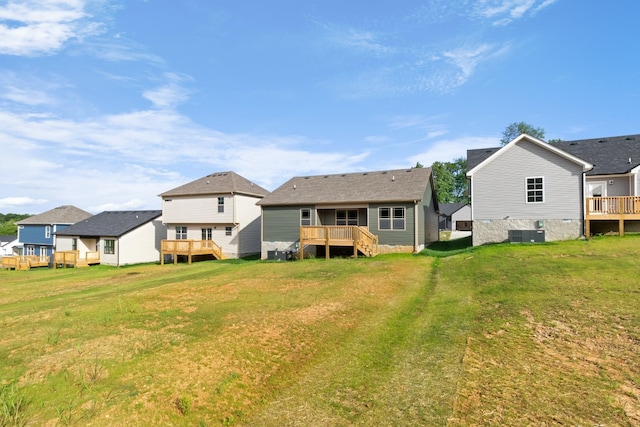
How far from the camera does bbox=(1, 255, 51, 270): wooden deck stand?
3669 centimetres

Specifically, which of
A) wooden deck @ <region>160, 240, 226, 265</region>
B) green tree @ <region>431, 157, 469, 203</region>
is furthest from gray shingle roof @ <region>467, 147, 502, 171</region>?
green tree @ <region>431, 157, 469, 203</region>

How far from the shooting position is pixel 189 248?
Result: 28781 mm

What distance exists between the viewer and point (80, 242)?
3625cm

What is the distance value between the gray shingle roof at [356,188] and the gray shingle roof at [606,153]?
4219 mm

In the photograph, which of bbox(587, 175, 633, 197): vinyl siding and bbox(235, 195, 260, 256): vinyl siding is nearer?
bbox(587, 175, 633, 197): vinyl siding

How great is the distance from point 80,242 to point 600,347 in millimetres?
43000

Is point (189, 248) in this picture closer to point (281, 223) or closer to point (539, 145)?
point (281, 223)

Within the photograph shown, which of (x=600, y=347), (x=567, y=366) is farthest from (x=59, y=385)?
(x=600, y=347)

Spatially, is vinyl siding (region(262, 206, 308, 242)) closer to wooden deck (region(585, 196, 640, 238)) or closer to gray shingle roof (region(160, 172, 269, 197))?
gray shingle roof (region(160, 172, 269, 197))

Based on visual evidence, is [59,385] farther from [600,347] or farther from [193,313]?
[600,347]

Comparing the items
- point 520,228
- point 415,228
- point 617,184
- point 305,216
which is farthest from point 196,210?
point 617,184

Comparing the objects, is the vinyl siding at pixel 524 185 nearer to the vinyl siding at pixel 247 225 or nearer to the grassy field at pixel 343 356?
the grassy field at pixel 343 356

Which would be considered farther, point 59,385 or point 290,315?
point 290,315

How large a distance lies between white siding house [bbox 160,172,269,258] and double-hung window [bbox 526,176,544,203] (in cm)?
2229
